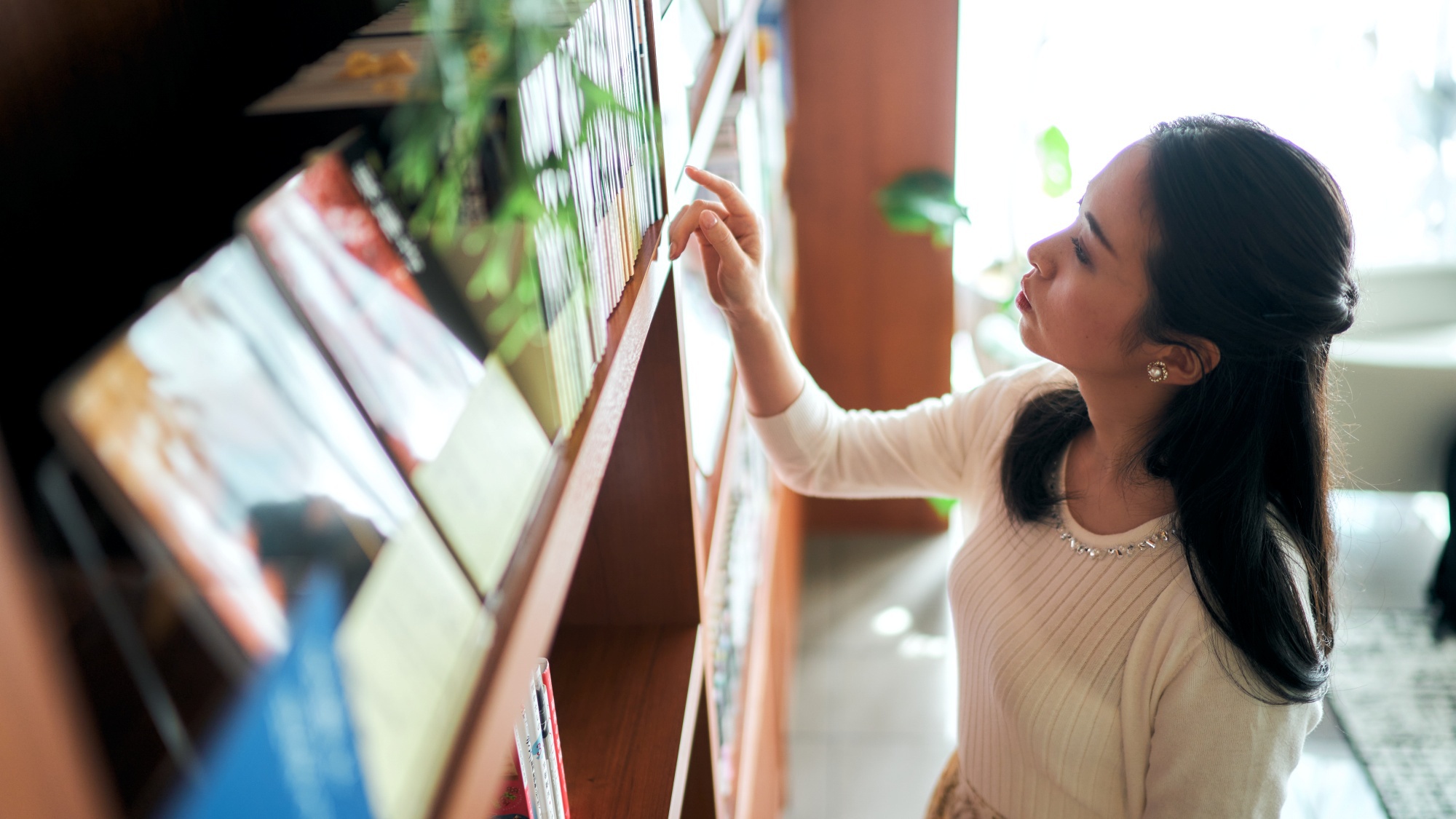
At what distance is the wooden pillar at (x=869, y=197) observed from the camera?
258 cm

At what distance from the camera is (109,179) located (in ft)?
1.69

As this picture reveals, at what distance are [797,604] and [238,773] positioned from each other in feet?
8.62

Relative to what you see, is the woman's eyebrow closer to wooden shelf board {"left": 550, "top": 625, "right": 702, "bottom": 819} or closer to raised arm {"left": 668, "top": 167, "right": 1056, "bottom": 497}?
raised arm {"left": 668, "top": 167, "right": 1056, "bottom": 497}

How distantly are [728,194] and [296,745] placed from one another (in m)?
0.87

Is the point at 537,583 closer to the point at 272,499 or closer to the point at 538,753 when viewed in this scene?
the point at 272,499

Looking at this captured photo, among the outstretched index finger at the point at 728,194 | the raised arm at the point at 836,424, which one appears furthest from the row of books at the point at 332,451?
the raised arm at the point at 836,424

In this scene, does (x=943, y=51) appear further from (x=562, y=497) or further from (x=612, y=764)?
(x=562, y=497)

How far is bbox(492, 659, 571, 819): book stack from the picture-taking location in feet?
2.43

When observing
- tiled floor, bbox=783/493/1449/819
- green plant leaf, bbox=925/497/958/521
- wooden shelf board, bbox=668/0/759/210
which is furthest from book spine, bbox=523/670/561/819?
green plant leaf, bbox=925/497/958/521

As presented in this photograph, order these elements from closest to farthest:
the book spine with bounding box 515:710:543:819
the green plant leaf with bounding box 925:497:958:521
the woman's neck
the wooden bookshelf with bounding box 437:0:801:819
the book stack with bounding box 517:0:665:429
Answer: the book stack with bounding box 517:0:665:429 < the book spine with bounding box 515:710:543:819 < the wooden bookshelf with bounding box 437:0:801:819 < the woman's neck < the green plant leaf with bounding box 925:497:958:521

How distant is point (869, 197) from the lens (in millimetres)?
2760

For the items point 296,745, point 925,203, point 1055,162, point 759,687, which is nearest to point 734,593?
point 759,687

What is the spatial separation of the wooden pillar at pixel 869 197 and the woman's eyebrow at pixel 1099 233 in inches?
65.8

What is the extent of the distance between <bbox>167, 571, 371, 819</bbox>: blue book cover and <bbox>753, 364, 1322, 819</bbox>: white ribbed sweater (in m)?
0.89
